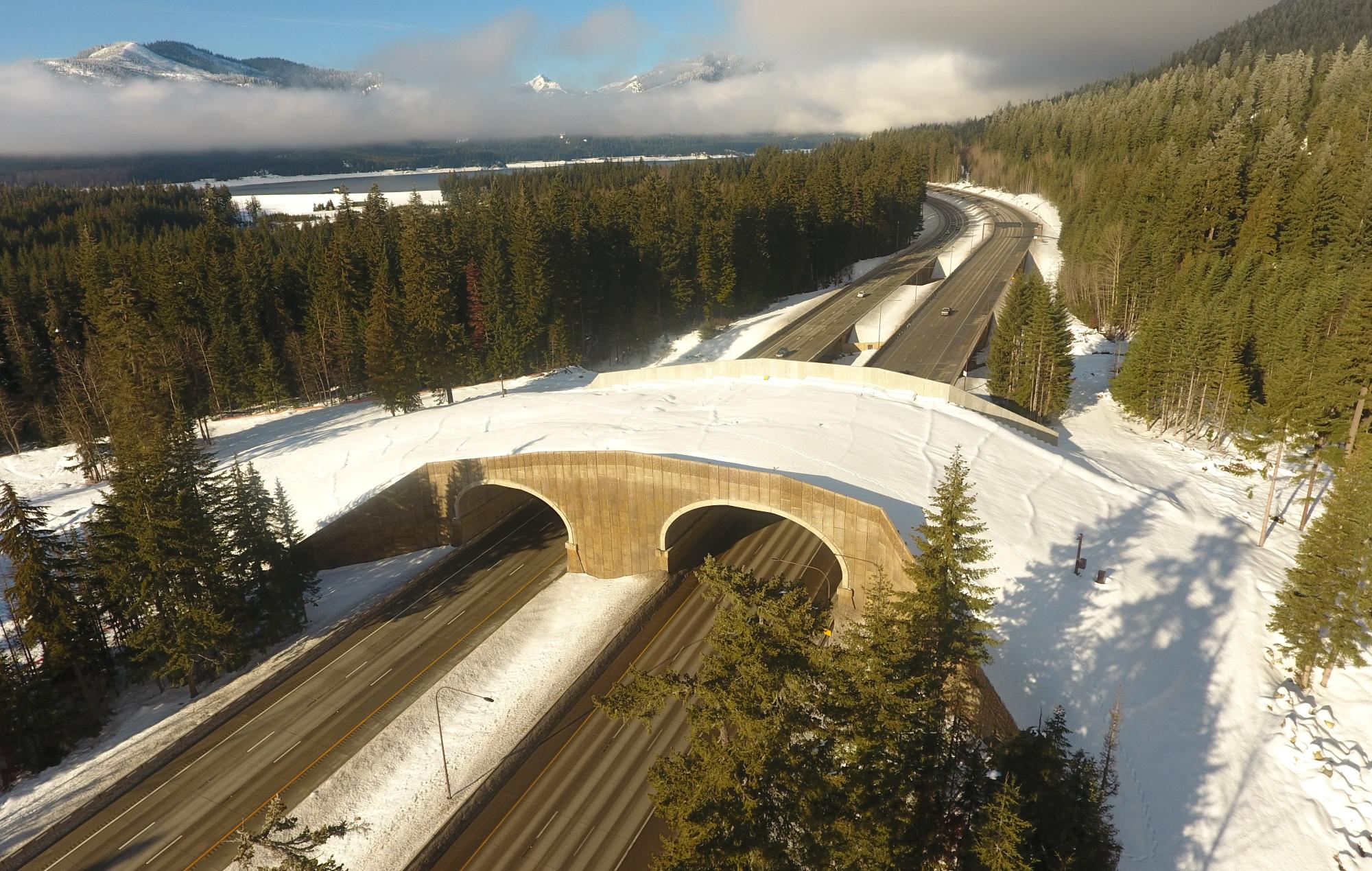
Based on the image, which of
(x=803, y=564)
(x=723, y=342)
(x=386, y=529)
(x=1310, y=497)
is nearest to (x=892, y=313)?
(x=723, y=342)

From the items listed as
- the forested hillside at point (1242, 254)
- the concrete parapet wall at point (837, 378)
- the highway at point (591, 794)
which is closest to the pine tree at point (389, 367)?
the concrete parapet wall at point (837, 378)

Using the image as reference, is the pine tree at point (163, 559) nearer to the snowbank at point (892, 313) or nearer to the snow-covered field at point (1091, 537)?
the snow-covered field at point (1091, 537)

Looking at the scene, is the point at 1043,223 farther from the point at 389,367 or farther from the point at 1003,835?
the point at 1003,835

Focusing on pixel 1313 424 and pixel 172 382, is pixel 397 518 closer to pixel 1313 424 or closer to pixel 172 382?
pixel 172 382

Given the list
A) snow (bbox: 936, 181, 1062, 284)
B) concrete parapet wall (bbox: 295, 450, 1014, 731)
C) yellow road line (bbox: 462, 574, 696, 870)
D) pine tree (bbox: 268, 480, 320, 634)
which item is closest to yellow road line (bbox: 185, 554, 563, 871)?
concrete parapet wall (bbox: 295, 450, 1014, 731)

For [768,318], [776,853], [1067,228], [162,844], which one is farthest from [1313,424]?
[1067,228]
